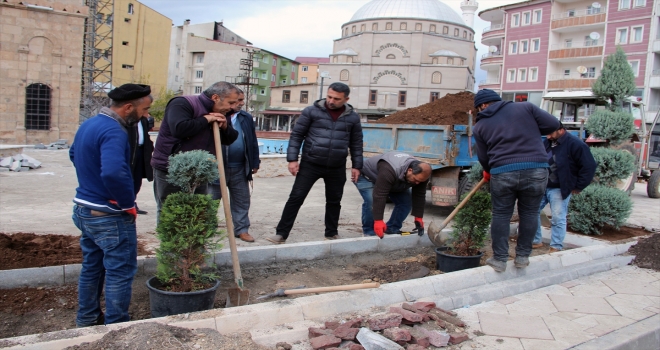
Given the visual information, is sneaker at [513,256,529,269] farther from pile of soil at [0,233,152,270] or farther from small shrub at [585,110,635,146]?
small shrub at [585,110,635,146]

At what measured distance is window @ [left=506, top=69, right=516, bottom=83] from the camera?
141 ft

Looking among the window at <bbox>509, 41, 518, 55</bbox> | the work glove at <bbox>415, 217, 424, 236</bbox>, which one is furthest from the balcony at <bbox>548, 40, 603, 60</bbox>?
the work glove at <bbox>415, 217, 424, 236</bbox>

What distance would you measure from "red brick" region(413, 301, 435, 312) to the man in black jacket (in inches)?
85.5

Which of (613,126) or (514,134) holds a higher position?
(613,126)

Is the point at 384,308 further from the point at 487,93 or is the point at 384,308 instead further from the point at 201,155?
the point at 487,93

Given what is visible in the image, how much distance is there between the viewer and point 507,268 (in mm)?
4672

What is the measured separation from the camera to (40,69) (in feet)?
78.2

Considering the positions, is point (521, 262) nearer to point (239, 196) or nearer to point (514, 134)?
point (514, 134)

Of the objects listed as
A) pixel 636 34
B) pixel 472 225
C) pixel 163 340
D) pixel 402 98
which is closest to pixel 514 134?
pixel 472 225

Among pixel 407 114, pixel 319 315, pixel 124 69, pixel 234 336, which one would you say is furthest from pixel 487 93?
pixel 124 69

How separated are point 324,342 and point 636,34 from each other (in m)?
39.9

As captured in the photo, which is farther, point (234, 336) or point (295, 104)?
point (295, 104)

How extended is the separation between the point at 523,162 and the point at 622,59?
357 inches

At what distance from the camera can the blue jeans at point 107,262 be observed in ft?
9.80
